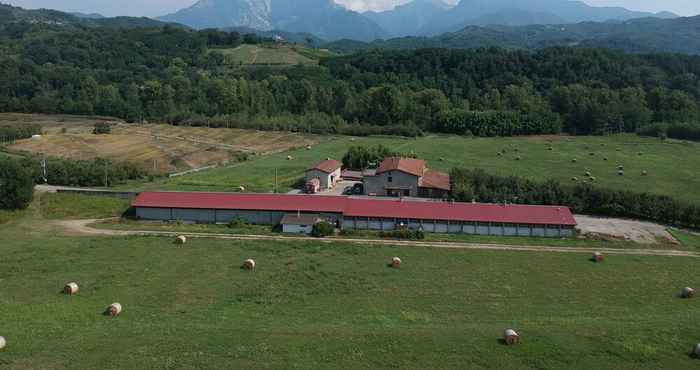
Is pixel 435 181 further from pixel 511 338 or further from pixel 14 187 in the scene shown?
pixel 14 187

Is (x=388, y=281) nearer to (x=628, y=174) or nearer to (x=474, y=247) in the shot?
(x=474, y=247)

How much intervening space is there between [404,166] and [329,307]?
93.3ft

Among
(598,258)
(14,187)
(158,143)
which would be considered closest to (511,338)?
(598,258)

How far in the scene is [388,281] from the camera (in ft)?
95.8

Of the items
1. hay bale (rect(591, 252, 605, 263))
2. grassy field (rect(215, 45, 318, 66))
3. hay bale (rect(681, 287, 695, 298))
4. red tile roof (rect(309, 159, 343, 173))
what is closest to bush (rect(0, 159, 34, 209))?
red tile roof (rect(309, 159, 343, 173))

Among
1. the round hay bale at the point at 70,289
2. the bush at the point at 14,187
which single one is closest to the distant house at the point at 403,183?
the bush at the point at 14,187

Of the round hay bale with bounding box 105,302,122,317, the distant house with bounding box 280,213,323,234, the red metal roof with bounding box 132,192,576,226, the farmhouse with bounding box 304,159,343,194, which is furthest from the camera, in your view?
the farmhouse with bounding box 304,159,343,194

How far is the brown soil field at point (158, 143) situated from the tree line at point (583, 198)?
3419 cm

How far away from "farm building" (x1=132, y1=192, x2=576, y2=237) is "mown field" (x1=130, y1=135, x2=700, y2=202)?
8.88m

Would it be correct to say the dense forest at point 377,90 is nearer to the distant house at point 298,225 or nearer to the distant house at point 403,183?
the distant house at point 403,183

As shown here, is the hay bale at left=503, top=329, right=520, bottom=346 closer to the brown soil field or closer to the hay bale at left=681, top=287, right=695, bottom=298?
the hay bale at left=681, top=287, right=695, bottom=298

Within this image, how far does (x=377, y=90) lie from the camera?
342ft

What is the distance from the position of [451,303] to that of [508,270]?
21.2 feet

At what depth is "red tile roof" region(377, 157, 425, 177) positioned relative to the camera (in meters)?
50.8
